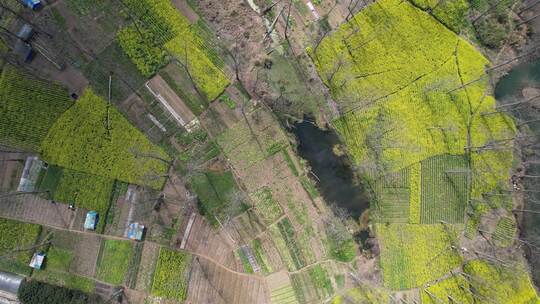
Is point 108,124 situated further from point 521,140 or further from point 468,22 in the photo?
point 521,140

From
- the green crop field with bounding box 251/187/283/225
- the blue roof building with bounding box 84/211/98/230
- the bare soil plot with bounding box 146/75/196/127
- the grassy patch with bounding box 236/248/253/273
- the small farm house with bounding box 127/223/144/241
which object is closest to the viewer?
the blue roof building with bounding box 84/211/98/230

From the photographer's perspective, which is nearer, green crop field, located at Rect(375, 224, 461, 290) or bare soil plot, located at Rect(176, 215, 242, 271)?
bare soil plot, located at Rect(176, 215, 242, 271)

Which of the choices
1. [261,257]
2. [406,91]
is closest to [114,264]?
[261,257]

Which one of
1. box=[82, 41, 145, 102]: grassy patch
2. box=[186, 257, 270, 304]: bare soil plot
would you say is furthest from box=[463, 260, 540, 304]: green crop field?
box=[82, 41, 145, 102]: grassy patch

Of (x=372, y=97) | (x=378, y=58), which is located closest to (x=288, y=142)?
(x=372, y=97)

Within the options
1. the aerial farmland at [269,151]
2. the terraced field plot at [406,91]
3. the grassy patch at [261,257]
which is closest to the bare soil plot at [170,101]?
the aerial farmland at [269,151]

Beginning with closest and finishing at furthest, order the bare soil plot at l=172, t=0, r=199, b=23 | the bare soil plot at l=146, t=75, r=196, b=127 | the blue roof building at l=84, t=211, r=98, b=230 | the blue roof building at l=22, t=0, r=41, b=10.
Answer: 1. the blue roof building at l=84, t=211, r=98, b=230
2. the blue roof building at l=22, t=0, r=41, b=10
3. the bare soil plot at l=146, t=75, r=196, b=127
4. the bare soil plot at l=172, t=0, r=199, b=23

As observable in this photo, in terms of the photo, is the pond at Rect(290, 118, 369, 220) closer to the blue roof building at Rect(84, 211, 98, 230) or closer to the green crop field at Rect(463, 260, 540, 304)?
the green crop field at Rect(463, 260, 540, 304)
